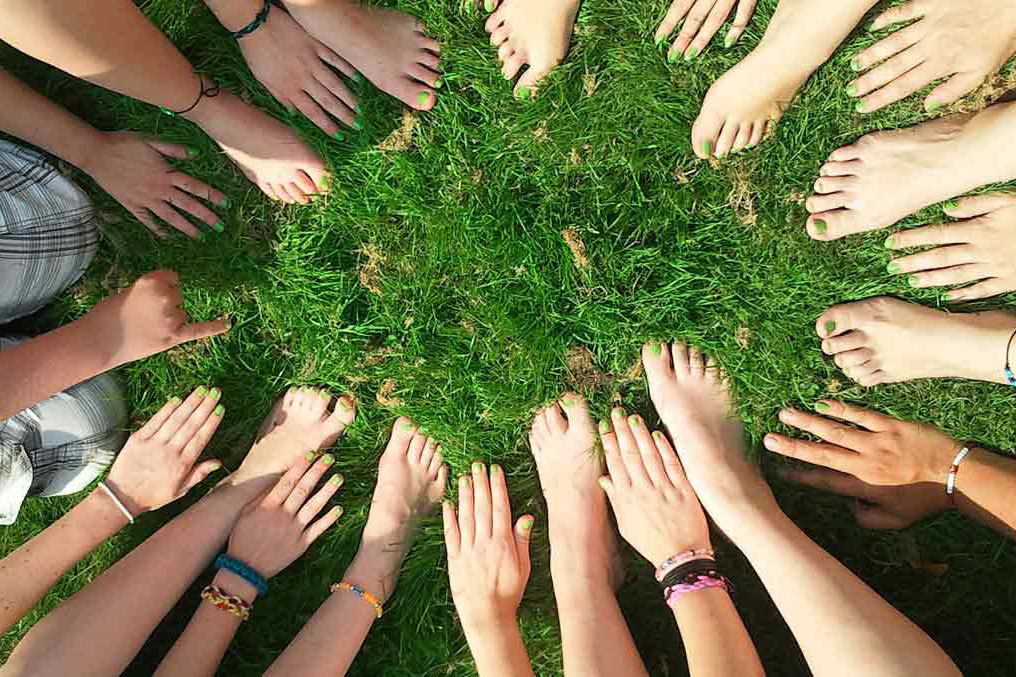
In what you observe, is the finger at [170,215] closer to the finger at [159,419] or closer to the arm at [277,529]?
the finger at [159,419]

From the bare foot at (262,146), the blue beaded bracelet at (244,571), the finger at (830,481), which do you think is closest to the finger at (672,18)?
the bare foot at (262,146)

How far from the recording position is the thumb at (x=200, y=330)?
2.13 m

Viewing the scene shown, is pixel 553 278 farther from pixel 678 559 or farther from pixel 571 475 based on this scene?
pixel 678 559

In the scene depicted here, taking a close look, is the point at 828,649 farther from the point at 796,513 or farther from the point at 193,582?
the point at 193,582

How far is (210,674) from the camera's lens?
2.12 metres

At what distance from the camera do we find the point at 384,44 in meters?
2.05

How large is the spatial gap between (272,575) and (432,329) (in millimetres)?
859

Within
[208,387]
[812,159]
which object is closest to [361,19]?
[208,387]

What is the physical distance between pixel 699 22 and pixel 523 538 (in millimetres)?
1500

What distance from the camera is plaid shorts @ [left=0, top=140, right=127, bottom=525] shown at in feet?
6.38

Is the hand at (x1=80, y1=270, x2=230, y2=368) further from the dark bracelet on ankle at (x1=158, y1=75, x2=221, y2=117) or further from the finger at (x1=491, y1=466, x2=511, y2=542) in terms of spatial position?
the finger at (x1=491, y1=466, x2=511, y2=542)

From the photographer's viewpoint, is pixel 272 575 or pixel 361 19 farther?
pixel 272 575

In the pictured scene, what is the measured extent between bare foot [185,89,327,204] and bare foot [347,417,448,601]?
0.73 metres

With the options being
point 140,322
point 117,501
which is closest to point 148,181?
point 140,322
